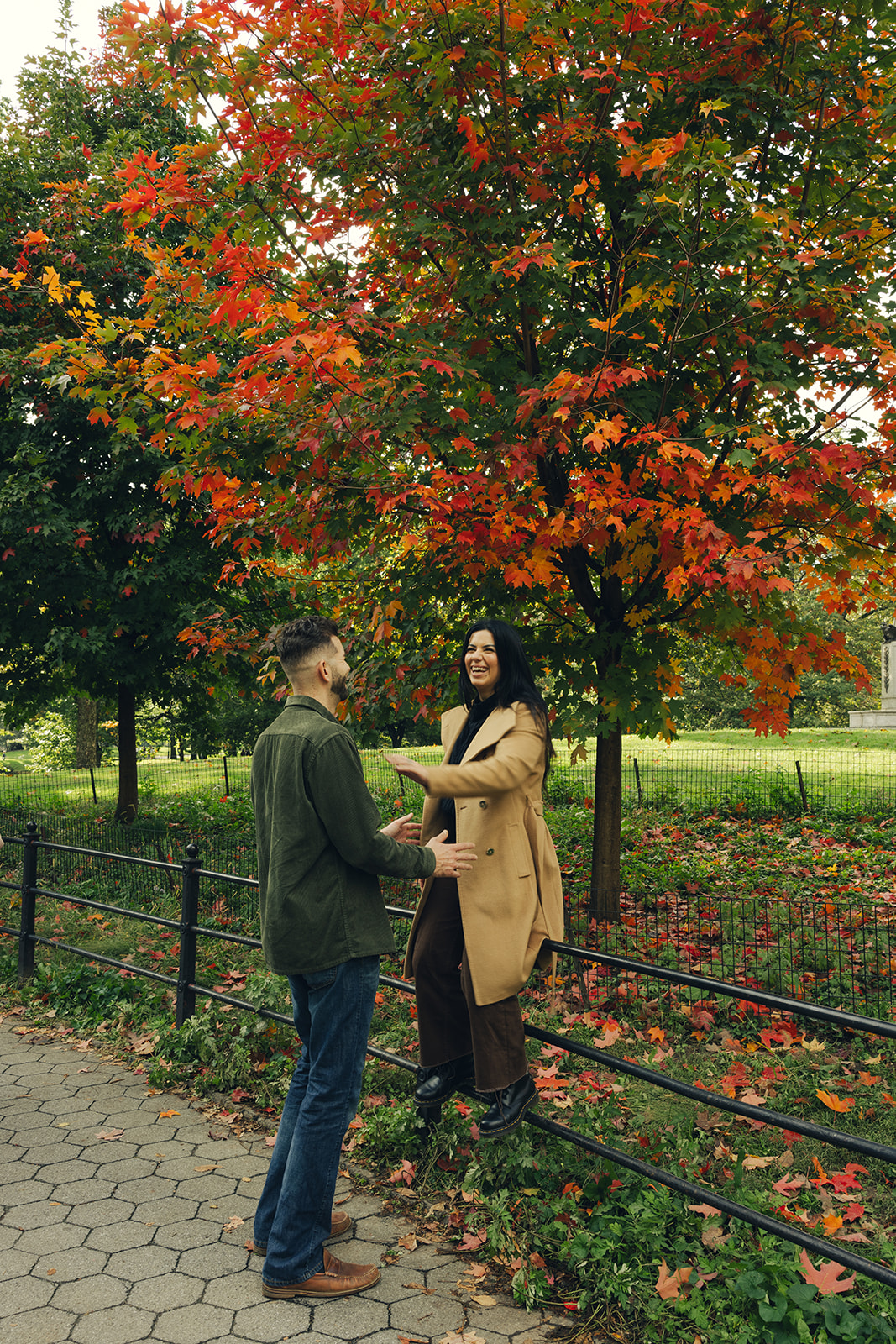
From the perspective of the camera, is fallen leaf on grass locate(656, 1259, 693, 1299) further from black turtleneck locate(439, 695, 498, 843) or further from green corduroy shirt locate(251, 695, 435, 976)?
black turtleneck locate(439, 695, 498, 843)

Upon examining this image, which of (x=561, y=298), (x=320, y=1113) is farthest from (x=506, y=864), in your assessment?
(x=561, y=298)

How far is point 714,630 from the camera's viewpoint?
5.54 metres

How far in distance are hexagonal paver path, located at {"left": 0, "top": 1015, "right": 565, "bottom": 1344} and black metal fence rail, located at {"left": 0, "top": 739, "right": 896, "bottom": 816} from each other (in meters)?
8.32

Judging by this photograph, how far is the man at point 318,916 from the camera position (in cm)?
277

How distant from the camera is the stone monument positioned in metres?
25.7

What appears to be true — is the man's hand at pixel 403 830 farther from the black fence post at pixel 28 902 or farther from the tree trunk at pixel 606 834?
the black fence post at pixel 28 902

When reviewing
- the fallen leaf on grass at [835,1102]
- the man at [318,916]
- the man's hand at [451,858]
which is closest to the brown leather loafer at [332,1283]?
the man at [318,916]

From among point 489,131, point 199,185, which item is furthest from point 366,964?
point 199,185

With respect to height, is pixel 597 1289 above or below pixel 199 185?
below

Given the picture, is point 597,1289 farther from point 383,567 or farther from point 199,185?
point 199,185

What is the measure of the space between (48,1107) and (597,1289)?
2984 mm

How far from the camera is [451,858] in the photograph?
300cm

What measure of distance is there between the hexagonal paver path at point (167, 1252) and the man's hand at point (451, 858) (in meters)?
1.41

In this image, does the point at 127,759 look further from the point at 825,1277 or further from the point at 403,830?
the point at 825,1277
